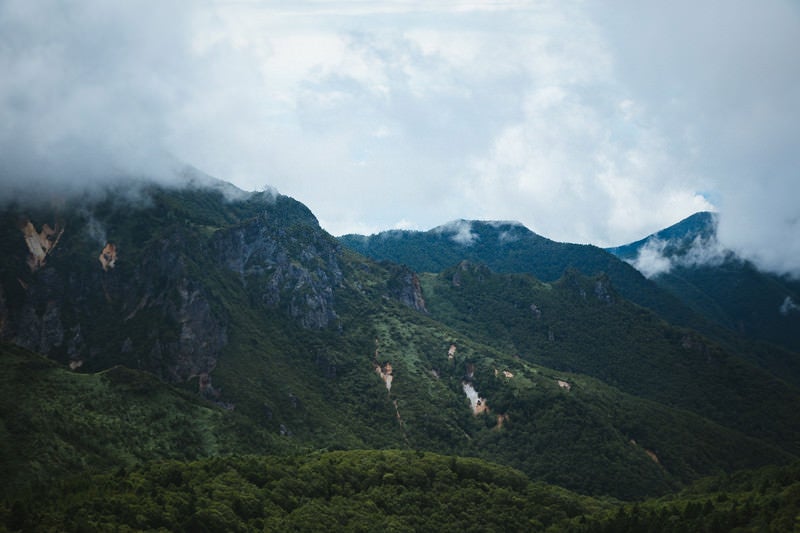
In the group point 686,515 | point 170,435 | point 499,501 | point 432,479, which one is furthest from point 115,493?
point 686,515

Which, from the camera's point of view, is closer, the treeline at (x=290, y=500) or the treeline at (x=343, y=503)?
the treeline at (x=290, y=500)

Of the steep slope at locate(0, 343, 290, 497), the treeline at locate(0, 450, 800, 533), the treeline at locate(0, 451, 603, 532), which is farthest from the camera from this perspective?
the steep slope at locate(0, 343, 290, 497)

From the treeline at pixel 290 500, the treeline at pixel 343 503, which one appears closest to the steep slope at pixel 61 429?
the treeline at pixel 343 503

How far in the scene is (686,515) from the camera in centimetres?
15312

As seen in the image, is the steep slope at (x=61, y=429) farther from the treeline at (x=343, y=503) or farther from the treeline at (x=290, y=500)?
the treeline at (x=290, y=500)

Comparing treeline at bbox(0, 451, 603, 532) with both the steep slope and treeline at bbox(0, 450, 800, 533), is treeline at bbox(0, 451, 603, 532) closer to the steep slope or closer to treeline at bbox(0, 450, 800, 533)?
treeline at bbox(0, 450, 800, 533)

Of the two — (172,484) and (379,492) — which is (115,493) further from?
(379,492)

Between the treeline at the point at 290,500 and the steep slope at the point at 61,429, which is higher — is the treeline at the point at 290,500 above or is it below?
below

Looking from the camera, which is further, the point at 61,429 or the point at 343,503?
the point at 61,429

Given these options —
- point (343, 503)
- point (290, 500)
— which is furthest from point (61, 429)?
point (343, 503)

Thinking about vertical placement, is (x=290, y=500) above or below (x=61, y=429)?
below

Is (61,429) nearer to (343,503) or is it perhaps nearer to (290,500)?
(290,500)

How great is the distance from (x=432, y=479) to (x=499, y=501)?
2418 cm

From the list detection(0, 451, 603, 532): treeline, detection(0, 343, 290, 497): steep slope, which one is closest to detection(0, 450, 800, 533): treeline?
detection(0, 451, 603, 532): treeline
